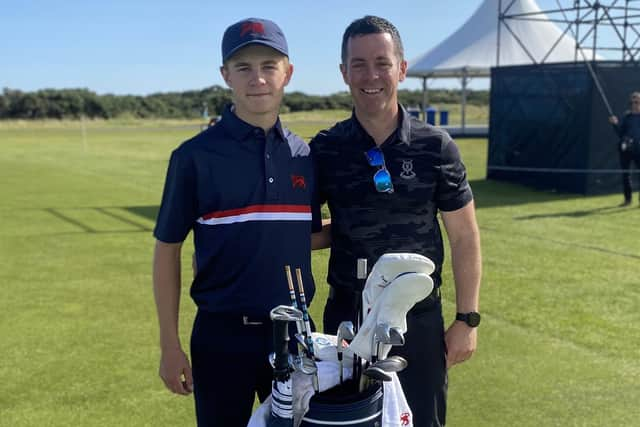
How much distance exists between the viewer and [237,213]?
2111 mm

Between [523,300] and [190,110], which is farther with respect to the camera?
[190,110]

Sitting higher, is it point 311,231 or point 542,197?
point 311,231

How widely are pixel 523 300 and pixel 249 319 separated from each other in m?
4.05

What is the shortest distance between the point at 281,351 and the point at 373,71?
1074mm

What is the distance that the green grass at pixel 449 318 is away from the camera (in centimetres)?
364

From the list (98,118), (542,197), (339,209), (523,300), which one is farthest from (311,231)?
(98,118)

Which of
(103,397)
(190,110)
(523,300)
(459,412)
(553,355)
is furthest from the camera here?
(190,110)

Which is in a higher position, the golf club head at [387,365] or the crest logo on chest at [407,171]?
the crest logo on chest at [407,171]

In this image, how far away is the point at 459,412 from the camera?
3541 millimetres

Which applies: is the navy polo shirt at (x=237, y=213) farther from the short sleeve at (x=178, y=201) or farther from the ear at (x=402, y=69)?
the ear at (x=402, y=69)

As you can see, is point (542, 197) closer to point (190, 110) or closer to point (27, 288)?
point (27, 288)

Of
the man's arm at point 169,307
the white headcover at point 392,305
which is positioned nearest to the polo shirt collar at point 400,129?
the man's arm at point 169,307

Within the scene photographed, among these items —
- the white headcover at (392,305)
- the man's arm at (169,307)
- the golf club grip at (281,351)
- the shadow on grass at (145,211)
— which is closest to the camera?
the white headcover at (392,305)

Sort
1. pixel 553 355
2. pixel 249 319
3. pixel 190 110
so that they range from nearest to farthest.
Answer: pixel 249 319
pixel 553 355
pixel 190 110
